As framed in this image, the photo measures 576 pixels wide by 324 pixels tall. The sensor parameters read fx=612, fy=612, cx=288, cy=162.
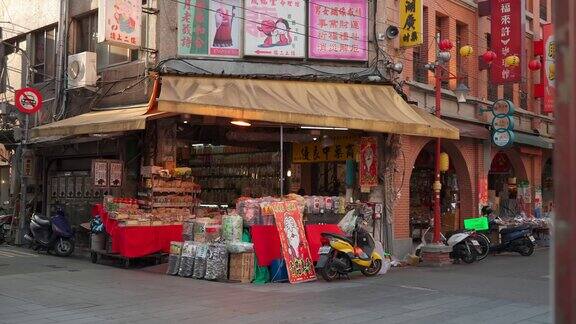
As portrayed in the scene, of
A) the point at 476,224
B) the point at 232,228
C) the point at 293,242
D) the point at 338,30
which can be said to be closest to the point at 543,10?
the point at 476,224

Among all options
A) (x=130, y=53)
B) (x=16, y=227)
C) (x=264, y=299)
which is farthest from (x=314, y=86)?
(x=16, y=227)

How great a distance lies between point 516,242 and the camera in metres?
16.3

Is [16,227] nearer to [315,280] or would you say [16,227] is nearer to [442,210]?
[315,280]

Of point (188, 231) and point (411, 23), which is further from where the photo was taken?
point (411, 23)

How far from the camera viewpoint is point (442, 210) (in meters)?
19.3

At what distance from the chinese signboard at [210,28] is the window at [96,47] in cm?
118

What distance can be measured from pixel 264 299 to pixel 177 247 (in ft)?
10.4

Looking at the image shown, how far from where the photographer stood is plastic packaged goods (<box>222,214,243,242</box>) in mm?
11250

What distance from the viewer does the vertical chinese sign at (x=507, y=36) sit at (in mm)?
Answer: 17078

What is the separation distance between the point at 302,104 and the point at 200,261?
13.3ft

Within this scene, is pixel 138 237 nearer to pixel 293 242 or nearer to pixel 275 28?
pixel 293 242

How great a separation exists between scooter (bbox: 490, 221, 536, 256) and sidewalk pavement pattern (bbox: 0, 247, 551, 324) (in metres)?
3.45

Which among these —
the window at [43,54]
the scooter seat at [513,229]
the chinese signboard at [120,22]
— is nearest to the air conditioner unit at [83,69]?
the chinese signboard at [120,22]

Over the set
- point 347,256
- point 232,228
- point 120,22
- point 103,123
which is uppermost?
point 120,22
